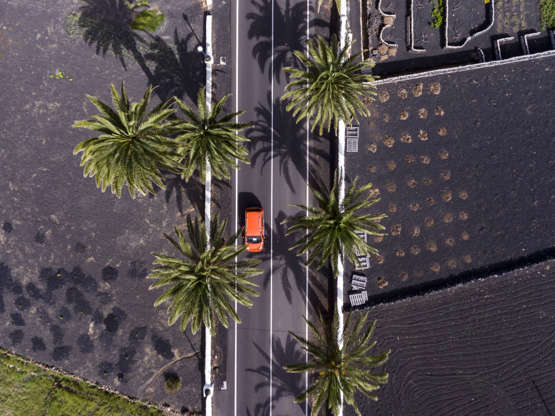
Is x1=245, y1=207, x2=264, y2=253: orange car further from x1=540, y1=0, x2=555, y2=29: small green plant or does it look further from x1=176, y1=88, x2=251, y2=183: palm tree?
x1=540, y1=0, x2=555, y2=29: small green plant

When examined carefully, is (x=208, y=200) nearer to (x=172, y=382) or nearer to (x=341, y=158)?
(x=341, y=158)

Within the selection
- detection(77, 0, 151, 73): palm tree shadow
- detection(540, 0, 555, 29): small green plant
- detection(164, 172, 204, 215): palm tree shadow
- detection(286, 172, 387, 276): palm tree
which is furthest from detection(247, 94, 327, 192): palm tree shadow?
detection(540, 0, 555, 29): small green plant

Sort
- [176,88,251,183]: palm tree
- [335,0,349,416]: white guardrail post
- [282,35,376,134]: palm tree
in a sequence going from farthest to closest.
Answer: [335,0,349,416]: white guardrail post < [282,35,376,134]: palm tree < [176,88,251,183]: palm tree

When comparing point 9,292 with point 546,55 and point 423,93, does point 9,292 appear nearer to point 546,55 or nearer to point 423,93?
point 423,93

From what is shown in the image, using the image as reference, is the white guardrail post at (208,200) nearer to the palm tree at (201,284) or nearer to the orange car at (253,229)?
the orange car at (253,229)

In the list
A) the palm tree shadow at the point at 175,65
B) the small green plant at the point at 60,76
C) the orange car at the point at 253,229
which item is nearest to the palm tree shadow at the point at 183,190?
the orange car at the point at 253,229

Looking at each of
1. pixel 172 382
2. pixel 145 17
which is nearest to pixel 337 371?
pixel 172 382
